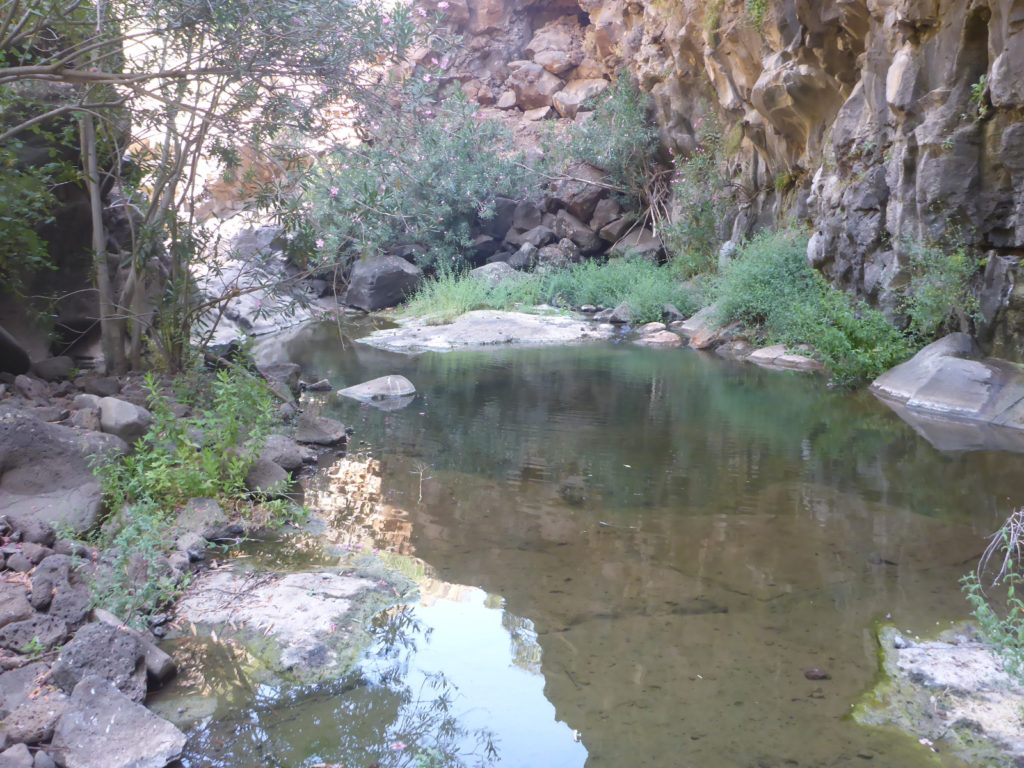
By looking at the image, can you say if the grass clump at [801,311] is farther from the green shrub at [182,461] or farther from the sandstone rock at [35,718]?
the sandstone rock at [35,718]

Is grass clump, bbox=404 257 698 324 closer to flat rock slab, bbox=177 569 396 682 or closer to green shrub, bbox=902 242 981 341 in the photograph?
green shrub, bbox=902 242 981 341

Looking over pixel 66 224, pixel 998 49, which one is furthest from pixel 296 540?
pixel 998 49

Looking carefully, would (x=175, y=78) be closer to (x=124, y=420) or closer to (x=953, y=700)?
(x=124, y=420)

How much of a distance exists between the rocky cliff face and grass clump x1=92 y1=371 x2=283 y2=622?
3.78m

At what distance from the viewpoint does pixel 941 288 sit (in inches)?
371

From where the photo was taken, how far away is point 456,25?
30188 mm

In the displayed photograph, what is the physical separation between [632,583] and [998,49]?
25.2 ft

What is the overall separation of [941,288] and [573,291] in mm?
11347

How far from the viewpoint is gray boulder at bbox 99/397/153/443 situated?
17.5 feet

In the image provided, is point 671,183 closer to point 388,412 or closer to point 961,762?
point 388,412

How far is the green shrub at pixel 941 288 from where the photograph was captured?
9211 millimetres

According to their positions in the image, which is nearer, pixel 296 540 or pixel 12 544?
pixel 12 544

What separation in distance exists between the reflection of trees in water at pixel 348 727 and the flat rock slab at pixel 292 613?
0.15 m

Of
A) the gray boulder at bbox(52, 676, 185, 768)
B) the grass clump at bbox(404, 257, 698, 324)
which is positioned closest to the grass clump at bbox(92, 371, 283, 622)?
the gray boulder at bbox(52, 676, 185, 768)
